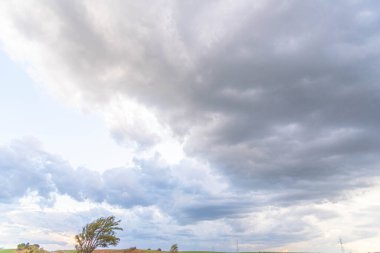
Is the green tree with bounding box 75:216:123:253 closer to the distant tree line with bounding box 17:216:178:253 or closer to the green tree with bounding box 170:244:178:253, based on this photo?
the distant tree line with bounding box 17:216:178:253

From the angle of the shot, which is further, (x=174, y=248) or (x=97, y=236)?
(x=174, y=248)

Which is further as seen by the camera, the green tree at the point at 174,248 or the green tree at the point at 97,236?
the green tree at the point at 174,248

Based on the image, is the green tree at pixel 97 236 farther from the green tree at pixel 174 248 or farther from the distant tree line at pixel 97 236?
the green tree at pixel 174 248

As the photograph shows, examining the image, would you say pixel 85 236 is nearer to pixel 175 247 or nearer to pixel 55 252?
pixel 55 252

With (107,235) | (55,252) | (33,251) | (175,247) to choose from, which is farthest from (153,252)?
(107,235)

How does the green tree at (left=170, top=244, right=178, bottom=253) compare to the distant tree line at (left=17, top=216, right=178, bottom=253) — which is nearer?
Answer: the distant tree line at (left=17, top=216, right=178, bottom=253)

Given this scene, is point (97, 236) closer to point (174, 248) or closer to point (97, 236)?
point (97, 236)

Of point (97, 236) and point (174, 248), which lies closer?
point (97, 236)

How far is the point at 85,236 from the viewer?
57.8 meters

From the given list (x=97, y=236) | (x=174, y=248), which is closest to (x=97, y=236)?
(x=97, y=236)

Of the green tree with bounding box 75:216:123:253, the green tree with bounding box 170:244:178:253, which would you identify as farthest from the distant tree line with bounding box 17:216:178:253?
the green tree with bounding box 170:244:178:253

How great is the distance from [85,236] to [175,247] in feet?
220

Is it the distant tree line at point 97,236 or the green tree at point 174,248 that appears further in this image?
the green tree at point 174,248

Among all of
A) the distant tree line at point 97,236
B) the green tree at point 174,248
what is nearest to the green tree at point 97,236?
the distant tree line at point 97,236
